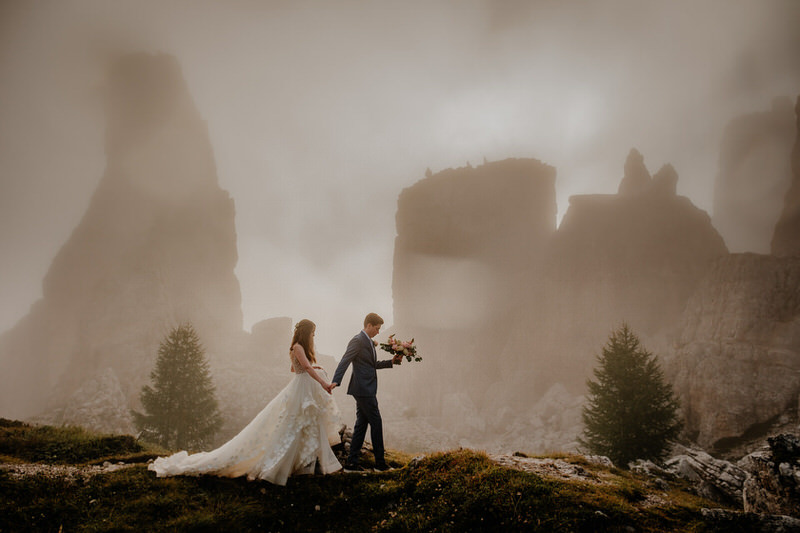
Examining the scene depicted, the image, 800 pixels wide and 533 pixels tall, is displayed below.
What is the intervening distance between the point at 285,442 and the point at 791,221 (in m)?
98.4

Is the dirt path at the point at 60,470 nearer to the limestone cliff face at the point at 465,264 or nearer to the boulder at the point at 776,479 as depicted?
the boulder at the point at 776,479

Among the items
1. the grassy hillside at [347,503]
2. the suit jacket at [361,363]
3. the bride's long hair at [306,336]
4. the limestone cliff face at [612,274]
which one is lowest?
the grassy hillside at [347,503]

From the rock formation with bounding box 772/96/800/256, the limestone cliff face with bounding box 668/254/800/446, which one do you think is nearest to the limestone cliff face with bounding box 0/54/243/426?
the limestone cliff face with bounding box 668/254/800/446

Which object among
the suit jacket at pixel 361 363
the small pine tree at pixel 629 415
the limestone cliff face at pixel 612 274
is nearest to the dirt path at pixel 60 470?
the suit jacket at pixel 361 363

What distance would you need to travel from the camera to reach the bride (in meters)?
6.50

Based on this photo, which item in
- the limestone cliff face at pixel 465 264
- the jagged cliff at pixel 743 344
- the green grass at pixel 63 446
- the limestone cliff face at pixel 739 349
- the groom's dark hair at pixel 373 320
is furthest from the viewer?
the limestone cliff face at pixel 465 264

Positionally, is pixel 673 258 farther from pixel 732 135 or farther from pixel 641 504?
pixel 641 504

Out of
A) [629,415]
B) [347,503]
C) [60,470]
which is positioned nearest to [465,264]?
[629,415]

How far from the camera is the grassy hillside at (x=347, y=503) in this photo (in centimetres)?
481

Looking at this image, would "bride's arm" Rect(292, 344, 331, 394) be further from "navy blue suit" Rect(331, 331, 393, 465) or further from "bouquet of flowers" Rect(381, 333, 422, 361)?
"bouquet of flowers" Rect(381, 333, 422, 361)

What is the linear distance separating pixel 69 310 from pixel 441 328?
366ft

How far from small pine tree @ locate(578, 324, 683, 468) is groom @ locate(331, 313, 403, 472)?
23.1 m

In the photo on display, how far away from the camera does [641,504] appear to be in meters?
5.91

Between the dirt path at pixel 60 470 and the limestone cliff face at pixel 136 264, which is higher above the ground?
the limestone cliff face at pixel 136 264
